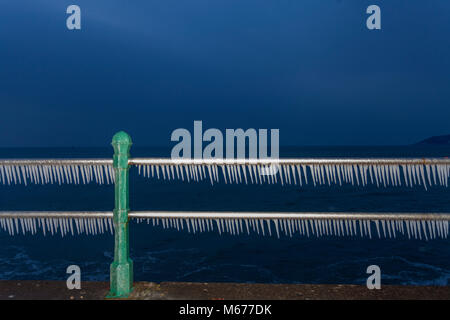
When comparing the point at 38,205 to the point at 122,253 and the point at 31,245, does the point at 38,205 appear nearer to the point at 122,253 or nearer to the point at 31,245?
the point at 31,245

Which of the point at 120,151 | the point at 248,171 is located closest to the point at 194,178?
the point at 248,171

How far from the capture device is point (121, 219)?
258 centimetres

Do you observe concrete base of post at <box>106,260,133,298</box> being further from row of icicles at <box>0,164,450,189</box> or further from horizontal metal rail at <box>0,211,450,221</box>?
row of icicles at <box>0,164,450,189</box>

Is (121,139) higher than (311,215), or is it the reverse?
(121,139)

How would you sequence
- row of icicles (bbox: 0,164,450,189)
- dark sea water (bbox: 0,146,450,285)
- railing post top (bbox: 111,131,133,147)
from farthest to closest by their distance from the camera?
dark sea water (bbox: 0,146,450,285)
railing post top (bbox: 111,131,133,147)
row of icicles (bbox: 0,164,450,189)

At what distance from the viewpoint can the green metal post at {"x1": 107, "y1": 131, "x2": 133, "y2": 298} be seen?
Result: 256 cm

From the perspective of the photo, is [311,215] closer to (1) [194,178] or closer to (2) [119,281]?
(1) [194,178]

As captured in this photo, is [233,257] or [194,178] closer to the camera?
[194,178]

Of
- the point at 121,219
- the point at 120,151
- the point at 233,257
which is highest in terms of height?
the point at 120,151

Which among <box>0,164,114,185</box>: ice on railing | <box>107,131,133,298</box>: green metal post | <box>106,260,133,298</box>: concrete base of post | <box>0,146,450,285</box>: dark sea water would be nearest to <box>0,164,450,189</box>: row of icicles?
<box>0,164,114,185</box>: ice on railing

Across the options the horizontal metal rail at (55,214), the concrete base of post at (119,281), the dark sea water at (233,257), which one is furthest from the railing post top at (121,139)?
the dark sea water at (233,257)

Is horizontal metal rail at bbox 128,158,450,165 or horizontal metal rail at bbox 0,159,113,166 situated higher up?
horizontal metal rail at bbox 0,159,113,166

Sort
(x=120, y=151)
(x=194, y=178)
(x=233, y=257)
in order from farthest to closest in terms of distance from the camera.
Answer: (x=233, y=257), (x=120, y=151), (x=194, y=178)

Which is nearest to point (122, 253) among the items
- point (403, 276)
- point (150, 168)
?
point (150, 168)
